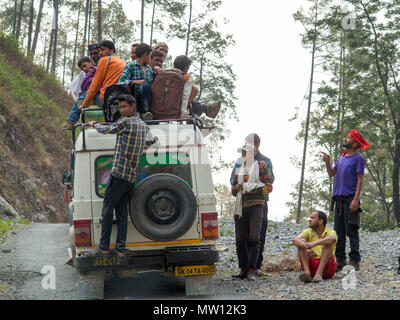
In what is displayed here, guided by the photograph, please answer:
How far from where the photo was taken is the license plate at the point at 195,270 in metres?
6.97

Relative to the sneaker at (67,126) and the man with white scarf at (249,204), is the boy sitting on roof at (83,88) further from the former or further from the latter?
the man with white scarf at (249,204)

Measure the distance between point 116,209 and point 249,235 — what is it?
2.70 meters

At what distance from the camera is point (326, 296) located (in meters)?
6.62

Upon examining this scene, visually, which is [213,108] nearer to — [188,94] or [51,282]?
[188,94]

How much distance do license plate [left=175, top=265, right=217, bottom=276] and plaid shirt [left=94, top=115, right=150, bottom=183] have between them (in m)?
1.36

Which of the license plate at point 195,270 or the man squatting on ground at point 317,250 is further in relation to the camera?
the man squatting on ground at point 317,250

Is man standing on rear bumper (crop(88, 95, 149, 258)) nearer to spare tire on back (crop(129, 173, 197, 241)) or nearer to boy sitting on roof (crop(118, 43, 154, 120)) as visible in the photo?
spare tire on back (crop(129, 173, 197, 241))

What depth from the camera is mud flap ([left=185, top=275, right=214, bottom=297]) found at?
708cm

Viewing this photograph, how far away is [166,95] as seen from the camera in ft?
25.4

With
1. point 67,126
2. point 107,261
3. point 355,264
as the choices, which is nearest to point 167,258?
point 107,261

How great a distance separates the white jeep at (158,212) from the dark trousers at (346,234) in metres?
2.59

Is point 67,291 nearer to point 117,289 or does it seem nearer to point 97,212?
point 117,289

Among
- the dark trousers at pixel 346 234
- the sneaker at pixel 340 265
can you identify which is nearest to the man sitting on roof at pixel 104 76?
the dark trousers at pixel 346 234
